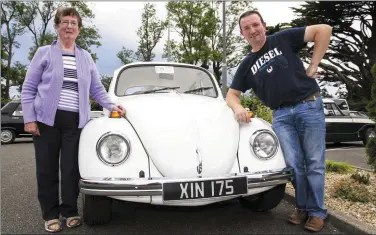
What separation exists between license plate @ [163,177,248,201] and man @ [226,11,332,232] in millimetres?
682

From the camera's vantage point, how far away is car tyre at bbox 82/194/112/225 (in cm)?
297

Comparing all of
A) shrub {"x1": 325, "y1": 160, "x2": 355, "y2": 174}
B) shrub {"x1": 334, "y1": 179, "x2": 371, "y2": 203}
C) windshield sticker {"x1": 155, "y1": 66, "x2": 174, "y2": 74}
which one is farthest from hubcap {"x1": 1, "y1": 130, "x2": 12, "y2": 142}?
shrub {"x1": 334, "y1": 179, "x2": 371, "y2": 203}

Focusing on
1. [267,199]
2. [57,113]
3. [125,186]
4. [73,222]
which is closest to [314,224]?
[267,199]

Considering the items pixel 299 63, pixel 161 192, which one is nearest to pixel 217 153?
pixel 161 192

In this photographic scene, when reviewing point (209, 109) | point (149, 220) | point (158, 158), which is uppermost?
point (209, 109)

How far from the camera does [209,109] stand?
3.38m

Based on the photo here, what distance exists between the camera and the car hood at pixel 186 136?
282 centimetres

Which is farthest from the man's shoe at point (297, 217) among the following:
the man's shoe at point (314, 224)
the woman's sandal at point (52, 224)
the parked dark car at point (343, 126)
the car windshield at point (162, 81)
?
the parked dark car at point (343, 126)

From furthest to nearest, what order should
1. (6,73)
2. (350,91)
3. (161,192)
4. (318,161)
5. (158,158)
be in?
(6,73), (350,91), (318,161), (158,158), (161,192)

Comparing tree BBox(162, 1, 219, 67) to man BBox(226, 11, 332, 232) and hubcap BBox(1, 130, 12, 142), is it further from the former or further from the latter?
man BBox(226, 11, 332, 232)

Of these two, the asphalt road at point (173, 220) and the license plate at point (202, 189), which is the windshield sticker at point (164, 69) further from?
the license plate at point (202, 189)

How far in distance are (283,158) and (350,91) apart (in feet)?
90.1

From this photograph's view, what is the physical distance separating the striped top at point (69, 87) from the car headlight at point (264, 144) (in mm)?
1654

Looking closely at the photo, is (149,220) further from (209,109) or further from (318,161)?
(318,161)
